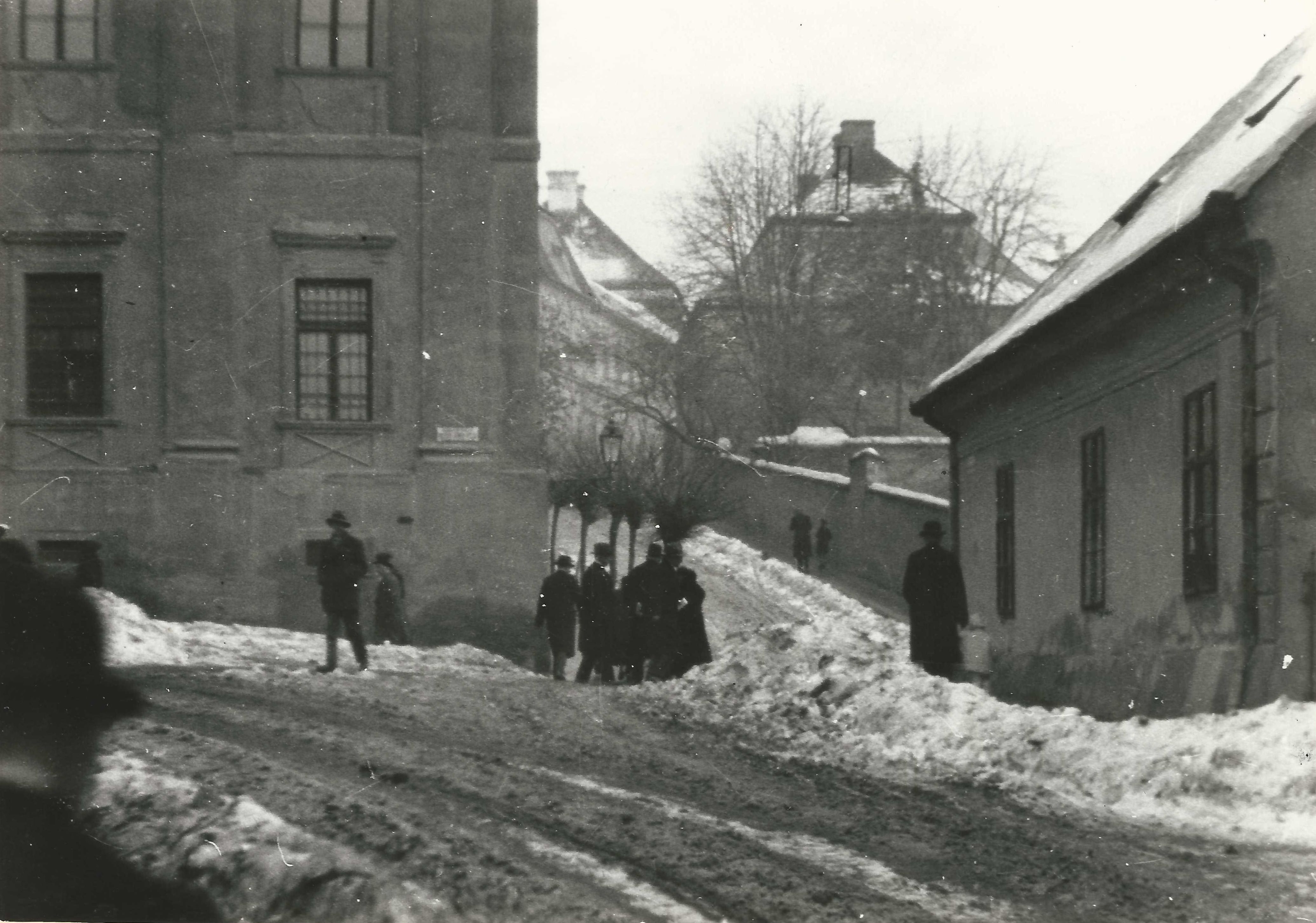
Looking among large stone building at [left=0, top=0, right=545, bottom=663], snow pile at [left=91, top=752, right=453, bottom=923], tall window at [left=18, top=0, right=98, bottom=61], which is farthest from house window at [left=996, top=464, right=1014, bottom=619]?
tall window at [left=18, top=0, right=98, bottom=61]

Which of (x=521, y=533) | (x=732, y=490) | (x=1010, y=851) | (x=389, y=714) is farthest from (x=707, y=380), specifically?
(x=1010, y=851)

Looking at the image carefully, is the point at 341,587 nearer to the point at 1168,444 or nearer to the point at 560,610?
the point at 560,610

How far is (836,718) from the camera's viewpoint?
1084 centimetres

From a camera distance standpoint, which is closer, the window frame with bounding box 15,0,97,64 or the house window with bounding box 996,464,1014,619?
the window frame with bounding box 15,0,97,64

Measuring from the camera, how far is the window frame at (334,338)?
29.6 ft

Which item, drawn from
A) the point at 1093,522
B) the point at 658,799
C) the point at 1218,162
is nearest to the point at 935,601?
the point at 1093,522

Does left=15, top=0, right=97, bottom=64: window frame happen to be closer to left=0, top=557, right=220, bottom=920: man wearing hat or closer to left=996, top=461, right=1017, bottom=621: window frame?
left=0, top=557, right=220, bottom=920: man wearing hat

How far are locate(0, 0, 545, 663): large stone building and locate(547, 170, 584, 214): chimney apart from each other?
132 mm

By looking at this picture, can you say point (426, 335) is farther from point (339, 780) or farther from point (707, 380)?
point (339, 780)

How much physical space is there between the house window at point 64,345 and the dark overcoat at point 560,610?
2.35 m

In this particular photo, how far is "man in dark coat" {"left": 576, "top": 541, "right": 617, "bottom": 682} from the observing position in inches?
353

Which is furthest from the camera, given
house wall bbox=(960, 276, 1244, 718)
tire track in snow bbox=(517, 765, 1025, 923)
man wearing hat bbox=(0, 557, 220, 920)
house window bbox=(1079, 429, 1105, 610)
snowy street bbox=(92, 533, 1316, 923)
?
house window bbox=(1079, 429, 1105, 610)

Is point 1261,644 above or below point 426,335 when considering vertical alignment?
below

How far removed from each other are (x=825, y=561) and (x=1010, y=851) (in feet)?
11.2
